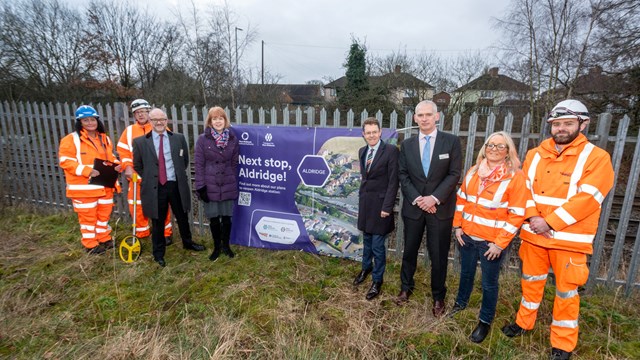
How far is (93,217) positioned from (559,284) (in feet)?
17.5

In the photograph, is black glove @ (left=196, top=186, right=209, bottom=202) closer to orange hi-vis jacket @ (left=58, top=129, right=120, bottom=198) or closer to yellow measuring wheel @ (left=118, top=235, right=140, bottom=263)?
yellow measuring wheel @ (left=118, top=235, right=140, bottom=263)

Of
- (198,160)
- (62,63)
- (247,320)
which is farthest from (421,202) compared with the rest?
(62,63)

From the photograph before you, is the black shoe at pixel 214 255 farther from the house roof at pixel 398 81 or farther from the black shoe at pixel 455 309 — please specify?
the house roof at pixel 398 81

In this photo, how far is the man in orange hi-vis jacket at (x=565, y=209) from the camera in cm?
229

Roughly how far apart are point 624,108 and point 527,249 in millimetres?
15637

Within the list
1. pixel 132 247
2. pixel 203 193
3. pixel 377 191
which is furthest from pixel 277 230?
pixel 132 247

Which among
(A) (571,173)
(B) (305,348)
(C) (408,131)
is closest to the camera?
(A) (571,173)

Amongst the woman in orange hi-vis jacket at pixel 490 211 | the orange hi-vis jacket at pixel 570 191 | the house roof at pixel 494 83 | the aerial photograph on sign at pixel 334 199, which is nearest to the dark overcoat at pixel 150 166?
the aerial photograph on sign at pixel 334 199

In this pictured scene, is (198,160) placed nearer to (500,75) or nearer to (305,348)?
(305,348)

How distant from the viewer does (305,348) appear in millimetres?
2541

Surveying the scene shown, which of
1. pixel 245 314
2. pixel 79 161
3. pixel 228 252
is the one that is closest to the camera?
pixel 245 314

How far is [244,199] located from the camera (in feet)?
14.7

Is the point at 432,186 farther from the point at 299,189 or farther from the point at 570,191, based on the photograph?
the point at 299,189

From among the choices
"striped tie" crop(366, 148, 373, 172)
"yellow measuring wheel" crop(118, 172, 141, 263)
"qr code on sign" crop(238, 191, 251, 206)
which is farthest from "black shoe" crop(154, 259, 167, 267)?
"striped tie" crop(366, 148, 373, 172)
